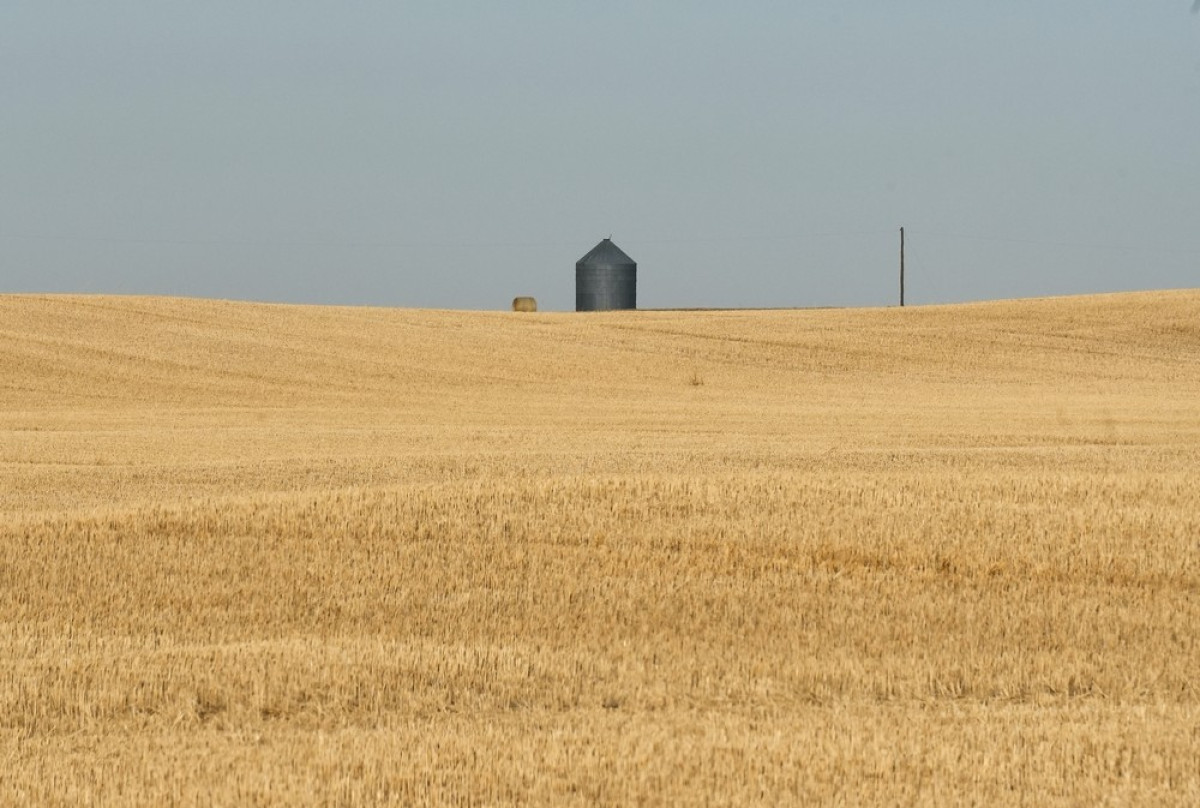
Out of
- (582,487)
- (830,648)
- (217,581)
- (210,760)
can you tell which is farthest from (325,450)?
(210,760)

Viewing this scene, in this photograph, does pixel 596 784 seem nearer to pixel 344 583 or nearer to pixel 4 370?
pixel 344 583

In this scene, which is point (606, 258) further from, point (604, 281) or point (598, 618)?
point (598, 618)

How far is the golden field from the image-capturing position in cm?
633

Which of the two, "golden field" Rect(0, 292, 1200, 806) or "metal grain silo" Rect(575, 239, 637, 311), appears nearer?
"golden field" Rect(0, 292, 1200, 806)

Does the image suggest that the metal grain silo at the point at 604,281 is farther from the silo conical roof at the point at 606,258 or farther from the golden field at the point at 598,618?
the golden field at the point at 598,618

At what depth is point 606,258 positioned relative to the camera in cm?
8175

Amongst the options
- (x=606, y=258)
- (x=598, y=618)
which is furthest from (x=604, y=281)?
(x=598, y=618)

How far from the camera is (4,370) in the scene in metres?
36.5

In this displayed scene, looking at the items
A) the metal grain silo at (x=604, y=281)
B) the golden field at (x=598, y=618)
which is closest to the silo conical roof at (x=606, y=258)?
the metal grain silo at (x=604, y=281)

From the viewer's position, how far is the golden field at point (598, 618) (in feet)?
20.8

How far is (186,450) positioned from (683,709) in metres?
17.0

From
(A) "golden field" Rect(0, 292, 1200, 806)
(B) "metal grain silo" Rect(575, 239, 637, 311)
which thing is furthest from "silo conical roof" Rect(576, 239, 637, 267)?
(A) "golden field" Rect(0, 292, 1200, 806)

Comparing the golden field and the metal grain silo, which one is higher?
the metal grain silo

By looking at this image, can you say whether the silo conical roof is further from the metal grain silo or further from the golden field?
the golden field
